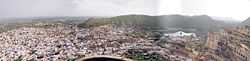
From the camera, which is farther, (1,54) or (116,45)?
(116,45)

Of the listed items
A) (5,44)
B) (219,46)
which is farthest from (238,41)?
(5,44)

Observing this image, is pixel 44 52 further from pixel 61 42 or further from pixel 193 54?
pixel 193 54

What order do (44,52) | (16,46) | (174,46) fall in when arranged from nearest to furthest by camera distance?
(44,52) → (174,46) → (16,46)

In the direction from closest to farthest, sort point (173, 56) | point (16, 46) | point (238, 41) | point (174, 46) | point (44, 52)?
point (238, 41)
point (173, 56)
point (44, 52)
point (174, 46)
point (16, 46)

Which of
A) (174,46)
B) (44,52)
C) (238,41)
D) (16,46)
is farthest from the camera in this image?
(16,46)

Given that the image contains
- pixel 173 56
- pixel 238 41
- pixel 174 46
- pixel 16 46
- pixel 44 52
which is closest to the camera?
pixel 238 41

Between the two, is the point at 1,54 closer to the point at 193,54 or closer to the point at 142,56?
the point at 142,56

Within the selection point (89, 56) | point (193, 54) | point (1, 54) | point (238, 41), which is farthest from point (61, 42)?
point (238, 41)

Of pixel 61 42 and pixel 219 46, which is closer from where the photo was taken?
pixel 219 46
